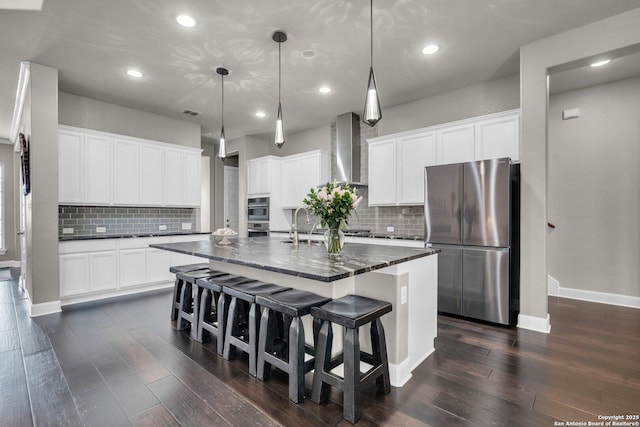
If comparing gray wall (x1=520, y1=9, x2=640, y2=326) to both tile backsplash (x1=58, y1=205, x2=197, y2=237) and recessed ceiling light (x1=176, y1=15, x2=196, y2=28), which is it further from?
tile backsplash (x1=58, y1=205, x2=197, y2=237)

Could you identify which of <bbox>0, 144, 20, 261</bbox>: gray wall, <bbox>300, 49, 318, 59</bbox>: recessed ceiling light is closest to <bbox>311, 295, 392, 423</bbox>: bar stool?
<bbox>300, 49, 318, 59</bbox>: recessed ceiling light

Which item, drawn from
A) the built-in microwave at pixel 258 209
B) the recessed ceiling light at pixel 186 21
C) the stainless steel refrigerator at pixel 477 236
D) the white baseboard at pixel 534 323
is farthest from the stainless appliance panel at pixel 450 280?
the built-in microwave at pixel 258 209

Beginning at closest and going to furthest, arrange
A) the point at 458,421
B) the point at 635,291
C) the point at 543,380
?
the point at 458,421 < the point at 543,380 < the point at 635,291

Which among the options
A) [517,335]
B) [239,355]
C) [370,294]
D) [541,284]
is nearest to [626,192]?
[541,284]

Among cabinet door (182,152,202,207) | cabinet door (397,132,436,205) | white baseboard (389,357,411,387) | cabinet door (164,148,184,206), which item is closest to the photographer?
white baseboard (389,357,411,387)

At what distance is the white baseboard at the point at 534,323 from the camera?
3115mm

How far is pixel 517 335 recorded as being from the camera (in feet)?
10.0

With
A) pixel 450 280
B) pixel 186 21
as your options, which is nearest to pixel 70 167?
pixel 186 21

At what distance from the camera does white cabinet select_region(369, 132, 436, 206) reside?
14.4ft

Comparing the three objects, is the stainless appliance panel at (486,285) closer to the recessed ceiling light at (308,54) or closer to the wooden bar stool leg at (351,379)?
the wooden bar stool leg at (351,379)

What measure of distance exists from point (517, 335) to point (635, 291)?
2197 millimetres

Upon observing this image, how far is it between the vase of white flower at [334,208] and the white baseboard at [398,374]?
90cm

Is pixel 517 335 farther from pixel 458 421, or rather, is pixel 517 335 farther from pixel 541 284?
pixel 458 421

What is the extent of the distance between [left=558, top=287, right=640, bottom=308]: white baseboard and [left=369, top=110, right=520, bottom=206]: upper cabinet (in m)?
2.23
